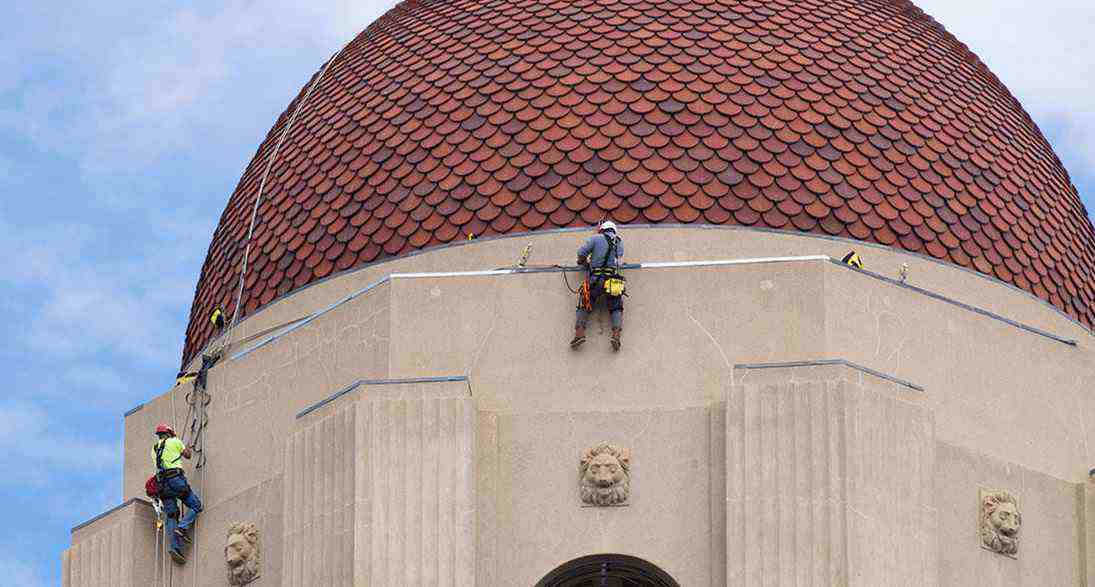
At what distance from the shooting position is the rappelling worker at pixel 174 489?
36.4 metres

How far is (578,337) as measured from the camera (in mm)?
34656

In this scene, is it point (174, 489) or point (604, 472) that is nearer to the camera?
point (604, 472)

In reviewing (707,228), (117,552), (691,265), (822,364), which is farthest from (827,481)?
(117,552)

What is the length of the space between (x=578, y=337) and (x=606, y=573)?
2.42 metres

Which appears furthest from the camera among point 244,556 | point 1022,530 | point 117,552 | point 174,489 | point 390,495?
point 117,552

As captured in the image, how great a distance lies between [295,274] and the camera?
38.2m

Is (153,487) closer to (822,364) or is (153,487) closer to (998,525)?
(822,364)

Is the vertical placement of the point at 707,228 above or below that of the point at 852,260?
above

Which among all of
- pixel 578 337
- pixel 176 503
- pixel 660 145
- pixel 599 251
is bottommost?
pixel 176 503

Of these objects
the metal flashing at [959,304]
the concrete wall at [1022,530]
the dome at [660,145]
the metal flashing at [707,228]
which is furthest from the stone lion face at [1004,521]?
the dome at [660,145]

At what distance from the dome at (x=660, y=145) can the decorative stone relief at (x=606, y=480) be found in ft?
11.4

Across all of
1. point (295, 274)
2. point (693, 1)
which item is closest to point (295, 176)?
point (295, 274)

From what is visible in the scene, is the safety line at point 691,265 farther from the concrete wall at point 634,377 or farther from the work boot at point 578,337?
the work boot at point 578,337

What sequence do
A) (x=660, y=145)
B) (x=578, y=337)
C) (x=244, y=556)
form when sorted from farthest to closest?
(x=660, y=145) < (x=244, y=556) < (x=578, y=337)
